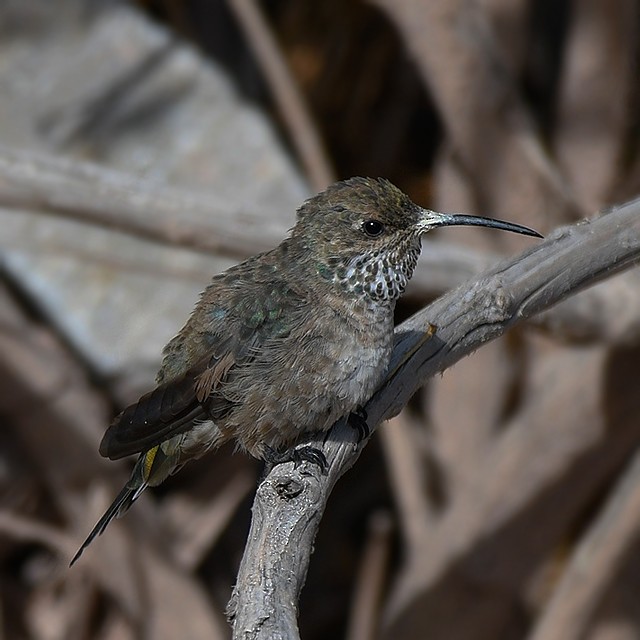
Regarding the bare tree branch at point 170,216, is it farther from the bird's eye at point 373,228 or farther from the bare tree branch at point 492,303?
the bare tree branch at point 492,303

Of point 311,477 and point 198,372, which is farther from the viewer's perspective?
point 198,372

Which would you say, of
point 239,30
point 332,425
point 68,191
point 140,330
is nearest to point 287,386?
point 332,425

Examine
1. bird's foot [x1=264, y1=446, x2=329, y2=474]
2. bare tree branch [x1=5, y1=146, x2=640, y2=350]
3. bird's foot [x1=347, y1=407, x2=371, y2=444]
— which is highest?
bare tree branch [x1=5, y1=146, x2=640, y2=350]

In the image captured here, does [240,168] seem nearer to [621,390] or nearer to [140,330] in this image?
[140,330]

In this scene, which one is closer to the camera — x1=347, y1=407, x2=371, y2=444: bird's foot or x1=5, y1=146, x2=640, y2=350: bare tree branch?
x1=347, y1=407, x2=371, y2=444: bird's foot

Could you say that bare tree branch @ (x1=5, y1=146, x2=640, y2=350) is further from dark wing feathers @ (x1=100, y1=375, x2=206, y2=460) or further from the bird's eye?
dark wing feathers @ (x1=100, y1=375, x2=206, y2=460)

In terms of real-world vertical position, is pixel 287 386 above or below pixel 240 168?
below

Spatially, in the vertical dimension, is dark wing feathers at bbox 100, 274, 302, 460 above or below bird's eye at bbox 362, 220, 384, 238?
below

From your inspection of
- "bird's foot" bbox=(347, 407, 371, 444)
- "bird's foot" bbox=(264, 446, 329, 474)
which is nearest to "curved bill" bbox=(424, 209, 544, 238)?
"bird's foot" bbox=(347, 407, 371, 444)
